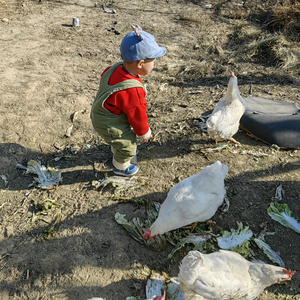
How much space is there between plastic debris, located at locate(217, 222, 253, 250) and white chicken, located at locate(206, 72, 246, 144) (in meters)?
1.39

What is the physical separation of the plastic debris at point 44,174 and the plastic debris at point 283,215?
300cm

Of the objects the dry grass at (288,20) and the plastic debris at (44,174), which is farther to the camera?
the dry grass at (288,20)

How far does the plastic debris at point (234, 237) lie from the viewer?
9.26ft

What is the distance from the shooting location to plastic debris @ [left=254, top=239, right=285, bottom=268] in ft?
8.92

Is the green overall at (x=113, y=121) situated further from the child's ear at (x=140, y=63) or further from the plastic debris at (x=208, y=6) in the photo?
the plastic debris at (x=208, y=6)

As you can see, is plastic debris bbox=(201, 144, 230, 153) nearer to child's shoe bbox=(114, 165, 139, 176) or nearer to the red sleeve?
child's shoe bbox=(114, 165, 139, 176)

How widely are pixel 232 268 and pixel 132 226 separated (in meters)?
1.25

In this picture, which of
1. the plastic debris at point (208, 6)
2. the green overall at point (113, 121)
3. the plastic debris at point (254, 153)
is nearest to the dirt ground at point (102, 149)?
the plastic debris at point (254, 153)

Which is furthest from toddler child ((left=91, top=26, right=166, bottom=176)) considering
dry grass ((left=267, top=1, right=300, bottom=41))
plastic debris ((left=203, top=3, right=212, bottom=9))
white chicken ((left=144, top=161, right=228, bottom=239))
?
plastic debris ((left=203, top=3, right=212, bottom=9))

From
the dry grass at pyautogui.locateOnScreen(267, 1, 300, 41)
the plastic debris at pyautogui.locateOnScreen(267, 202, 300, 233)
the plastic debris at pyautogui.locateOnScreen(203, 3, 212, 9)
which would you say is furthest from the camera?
the plastic debris at pyautogui.locateOnScreen(203, 3, 212, 9)

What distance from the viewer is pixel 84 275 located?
2.62 metres

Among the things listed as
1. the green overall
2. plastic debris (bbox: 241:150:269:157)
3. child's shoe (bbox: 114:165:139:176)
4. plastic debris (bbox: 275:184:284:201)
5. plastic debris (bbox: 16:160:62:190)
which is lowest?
plastic debris (bbox: 16:160:62:190)

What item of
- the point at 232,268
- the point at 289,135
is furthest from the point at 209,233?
the point at 289,135

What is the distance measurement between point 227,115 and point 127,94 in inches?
68.1
